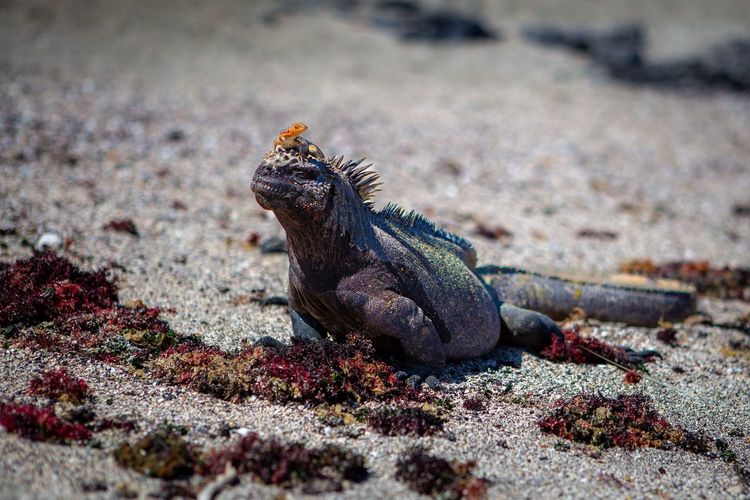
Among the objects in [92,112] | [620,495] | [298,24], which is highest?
[298,24]

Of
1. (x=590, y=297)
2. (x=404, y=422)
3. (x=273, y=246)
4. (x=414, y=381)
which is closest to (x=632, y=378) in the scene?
(x=590, y=297)

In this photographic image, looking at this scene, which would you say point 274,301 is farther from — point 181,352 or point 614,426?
point 614,426

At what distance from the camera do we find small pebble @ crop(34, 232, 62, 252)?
23.9ft

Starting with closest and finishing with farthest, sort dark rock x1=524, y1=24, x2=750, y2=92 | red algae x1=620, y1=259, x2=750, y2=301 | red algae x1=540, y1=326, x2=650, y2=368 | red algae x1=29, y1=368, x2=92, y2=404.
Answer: red algae x1=29, y1=368, x2=92, y2=404, red algae x1=540, y1=326, x2=650, y2=368, red algae x1=620, y1=259, x2=750, y2=301, dark rock x1=524, y1=24, x2=750, y2=92

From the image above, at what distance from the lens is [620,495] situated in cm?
427

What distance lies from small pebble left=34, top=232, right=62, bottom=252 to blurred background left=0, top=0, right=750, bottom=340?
0.35 feet

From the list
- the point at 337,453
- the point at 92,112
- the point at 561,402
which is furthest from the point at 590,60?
the point at 337,453

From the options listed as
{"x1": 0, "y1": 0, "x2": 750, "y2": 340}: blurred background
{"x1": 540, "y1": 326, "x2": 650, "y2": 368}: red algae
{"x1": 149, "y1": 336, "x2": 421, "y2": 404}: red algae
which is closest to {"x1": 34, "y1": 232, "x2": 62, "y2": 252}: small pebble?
{"x1": 0, "y1": 0, "x2": 750, "y2": 340}: blurred background

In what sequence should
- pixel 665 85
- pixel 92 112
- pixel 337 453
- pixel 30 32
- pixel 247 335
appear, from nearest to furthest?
pixel 337 453 < pixel 247 335 < pixel 92 112 < pixel 30 32 < pixel 665 85

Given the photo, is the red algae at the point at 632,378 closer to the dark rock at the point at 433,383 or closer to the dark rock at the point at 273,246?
the dark rock at the point at 433,383

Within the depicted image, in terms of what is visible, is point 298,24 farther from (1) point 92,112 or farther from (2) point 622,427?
(2) point 622,427

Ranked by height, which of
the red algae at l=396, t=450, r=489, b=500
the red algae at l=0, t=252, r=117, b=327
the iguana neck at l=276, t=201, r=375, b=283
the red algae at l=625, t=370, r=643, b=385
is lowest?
the red algae at l=396, t=450, r=489, b=500

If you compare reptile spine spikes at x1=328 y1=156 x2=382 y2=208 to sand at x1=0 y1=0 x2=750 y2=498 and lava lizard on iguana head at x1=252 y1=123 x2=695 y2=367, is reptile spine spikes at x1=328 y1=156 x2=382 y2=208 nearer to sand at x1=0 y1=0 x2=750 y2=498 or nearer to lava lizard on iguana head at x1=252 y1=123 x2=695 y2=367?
lava lizard on iguana head at x1=252 y1=123 x2=695 y2=367

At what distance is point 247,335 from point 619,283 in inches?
148
